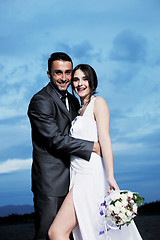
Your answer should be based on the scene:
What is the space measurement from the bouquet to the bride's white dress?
256mm

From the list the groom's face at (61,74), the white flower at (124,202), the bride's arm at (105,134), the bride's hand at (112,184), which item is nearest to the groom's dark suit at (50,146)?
the groom's face at (61,74)

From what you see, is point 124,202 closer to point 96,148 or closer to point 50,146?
point 96,148

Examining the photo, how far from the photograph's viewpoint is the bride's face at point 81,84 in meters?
4.28

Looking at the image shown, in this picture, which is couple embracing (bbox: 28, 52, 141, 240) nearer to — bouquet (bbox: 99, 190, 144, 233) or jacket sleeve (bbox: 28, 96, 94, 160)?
jacket sleeve (bbox: 28, 96, 94, 160)

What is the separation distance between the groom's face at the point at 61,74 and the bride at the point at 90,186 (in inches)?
19.2

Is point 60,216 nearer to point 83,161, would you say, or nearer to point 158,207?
point 83,161

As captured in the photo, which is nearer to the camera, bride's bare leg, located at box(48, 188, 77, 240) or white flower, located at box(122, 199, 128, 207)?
white flower, located at box(122, 199, 128, 207)

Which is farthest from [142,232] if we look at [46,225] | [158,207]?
[46,225]

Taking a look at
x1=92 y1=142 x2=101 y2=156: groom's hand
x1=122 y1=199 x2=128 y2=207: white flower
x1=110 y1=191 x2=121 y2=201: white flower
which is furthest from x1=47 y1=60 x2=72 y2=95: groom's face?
x1=122 y1=199 x2=128 y2=207: white flower

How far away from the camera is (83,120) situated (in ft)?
13.2

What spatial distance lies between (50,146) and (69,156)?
1.01 ft

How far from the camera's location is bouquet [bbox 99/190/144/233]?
138 inches

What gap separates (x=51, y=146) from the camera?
160 inches

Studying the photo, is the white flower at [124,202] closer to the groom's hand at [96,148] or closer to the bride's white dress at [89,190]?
the bride's white dress at [89,190]
